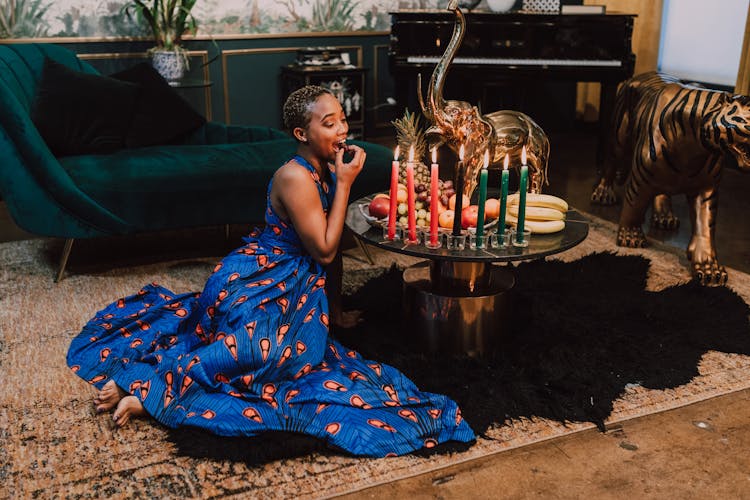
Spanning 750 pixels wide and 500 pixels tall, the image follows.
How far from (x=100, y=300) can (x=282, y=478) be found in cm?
141

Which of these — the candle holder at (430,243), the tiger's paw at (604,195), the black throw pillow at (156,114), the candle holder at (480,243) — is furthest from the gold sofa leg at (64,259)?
the tiger's paw at (604,195)

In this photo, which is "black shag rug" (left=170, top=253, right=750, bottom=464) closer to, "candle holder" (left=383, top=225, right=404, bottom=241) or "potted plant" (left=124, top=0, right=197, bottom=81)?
"candle holder" (left=383, top=225, right=404, bottom=241)

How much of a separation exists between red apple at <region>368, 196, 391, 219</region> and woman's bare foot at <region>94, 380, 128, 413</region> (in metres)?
0.89

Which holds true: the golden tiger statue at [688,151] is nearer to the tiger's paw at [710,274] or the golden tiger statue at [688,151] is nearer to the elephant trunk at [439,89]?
the tiger's paw at [710,274]

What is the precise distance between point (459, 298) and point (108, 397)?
3.39 feet

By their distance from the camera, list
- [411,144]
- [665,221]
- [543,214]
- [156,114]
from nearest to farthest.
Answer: [543,214] → [411,144] → [156,114] → [665,221]

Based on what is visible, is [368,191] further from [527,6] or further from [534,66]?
[527,6]

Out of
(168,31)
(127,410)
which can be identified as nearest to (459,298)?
(127,410)

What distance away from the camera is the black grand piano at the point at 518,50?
4.55m

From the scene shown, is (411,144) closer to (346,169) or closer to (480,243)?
(346,169)

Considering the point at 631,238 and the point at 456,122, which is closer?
the point at 456,122

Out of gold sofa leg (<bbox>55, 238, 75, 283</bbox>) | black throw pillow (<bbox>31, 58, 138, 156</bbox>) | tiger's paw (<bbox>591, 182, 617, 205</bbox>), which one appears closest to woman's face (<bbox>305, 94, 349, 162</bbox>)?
gold sofa leg (<bbox>55, 238, 75, 283</bbox>)

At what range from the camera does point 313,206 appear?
2.10m

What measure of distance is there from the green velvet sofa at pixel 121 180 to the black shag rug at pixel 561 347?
721 millimetres
